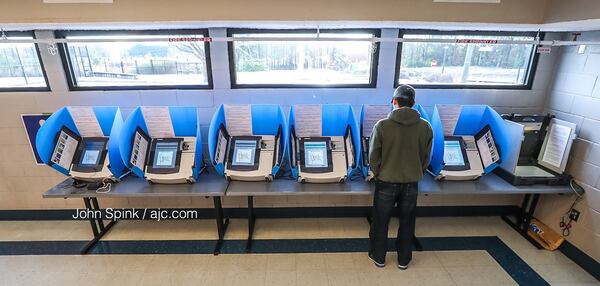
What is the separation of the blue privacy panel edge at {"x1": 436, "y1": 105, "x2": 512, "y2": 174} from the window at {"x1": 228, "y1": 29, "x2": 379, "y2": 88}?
90 centimetres

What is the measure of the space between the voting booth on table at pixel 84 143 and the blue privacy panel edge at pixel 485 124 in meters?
2.99

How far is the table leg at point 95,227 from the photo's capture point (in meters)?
2.49

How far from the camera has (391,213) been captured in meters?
2.16

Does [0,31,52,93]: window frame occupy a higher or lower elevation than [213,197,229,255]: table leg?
higher

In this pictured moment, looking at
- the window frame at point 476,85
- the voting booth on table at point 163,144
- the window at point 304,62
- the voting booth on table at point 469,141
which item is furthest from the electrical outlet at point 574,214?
the voting booth on table at point 163,144

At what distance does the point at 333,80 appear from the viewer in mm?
2660

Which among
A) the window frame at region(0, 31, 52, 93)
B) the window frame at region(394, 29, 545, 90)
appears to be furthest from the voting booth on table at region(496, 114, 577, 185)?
the window frame at region(0, 31, 52, 93)

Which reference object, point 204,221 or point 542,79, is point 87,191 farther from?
point 542,79

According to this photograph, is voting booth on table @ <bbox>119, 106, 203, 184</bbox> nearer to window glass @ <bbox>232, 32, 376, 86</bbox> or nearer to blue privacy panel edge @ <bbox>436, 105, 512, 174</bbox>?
window glass @ <bbox>232, 32, 376, 86</bbox>

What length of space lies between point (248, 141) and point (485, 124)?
2.15 m

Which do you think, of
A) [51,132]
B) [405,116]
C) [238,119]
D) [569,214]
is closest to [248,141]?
[238,119]

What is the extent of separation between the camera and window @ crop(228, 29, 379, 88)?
2.56 meters

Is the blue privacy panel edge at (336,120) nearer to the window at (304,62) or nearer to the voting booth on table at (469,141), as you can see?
the window at (304,62)

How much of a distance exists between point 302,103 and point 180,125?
1.13 m
